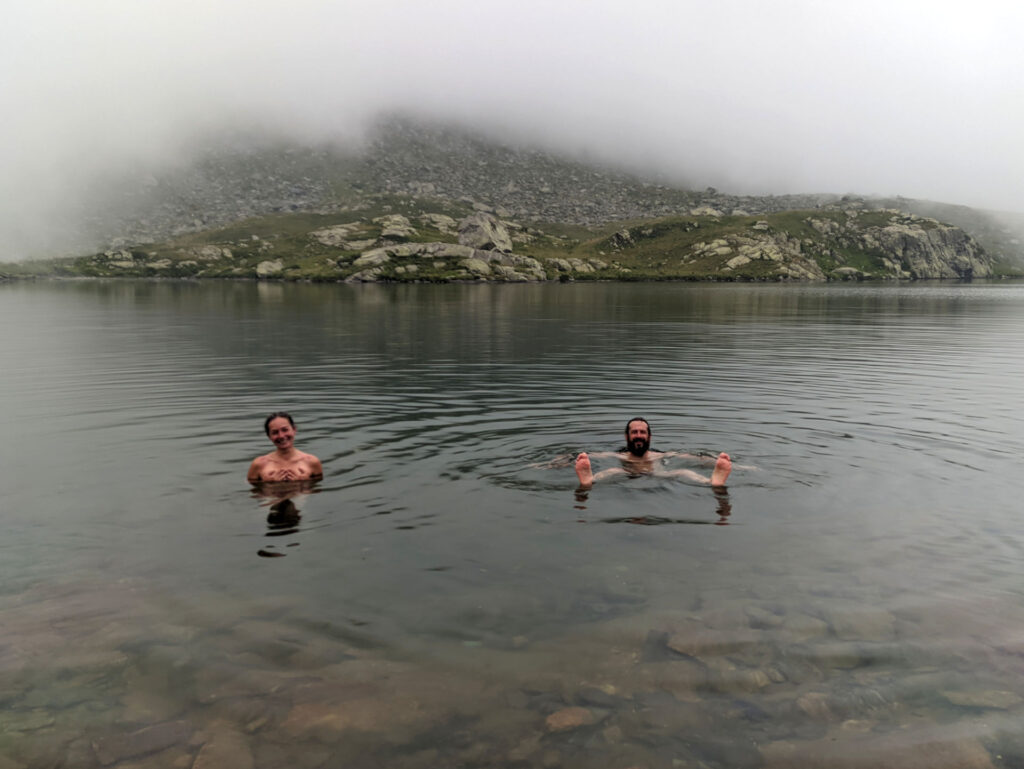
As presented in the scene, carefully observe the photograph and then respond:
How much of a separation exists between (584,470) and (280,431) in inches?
293

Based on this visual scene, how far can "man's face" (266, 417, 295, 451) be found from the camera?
14.5 meters

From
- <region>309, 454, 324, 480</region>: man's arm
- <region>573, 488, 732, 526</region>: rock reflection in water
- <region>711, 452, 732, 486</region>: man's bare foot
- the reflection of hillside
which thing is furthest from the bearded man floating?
the reflection of hillside

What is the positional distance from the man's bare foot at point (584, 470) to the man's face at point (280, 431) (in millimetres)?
6991

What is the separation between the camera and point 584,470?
14.4 meters

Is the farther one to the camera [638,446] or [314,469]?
[638,446]

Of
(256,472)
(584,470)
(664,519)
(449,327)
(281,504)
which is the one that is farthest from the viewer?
(449,327)

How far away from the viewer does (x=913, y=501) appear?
1394 centimetres

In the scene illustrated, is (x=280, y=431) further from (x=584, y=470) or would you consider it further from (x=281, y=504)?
(x=584, y=470)

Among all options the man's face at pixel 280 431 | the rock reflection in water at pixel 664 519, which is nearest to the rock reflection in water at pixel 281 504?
the man's face at pixel 280 431

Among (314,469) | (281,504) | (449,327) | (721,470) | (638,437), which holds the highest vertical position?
(449,327)

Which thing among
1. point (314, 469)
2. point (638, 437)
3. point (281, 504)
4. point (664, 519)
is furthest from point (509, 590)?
point (314, 469)

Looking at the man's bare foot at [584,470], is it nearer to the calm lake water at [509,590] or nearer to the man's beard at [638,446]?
the calm lake water at [509,590]

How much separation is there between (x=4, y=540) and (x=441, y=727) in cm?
1043

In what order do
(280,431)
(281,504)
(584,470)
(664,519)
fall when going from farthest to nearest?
(280,431) → (584,470) → (281,504) → (664,519)
